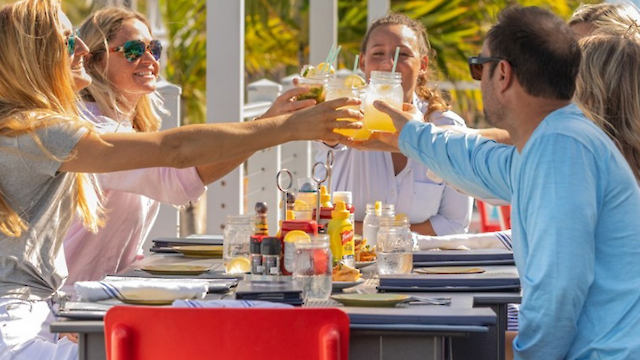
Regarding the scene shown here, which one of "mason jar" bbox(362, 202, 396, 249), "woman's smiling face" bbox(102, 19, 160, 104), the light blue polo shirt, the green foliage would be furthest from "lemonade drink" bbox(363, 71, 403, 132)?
the green foliage

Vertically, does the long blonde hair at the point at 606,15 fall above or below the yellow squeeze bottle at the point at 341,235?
above

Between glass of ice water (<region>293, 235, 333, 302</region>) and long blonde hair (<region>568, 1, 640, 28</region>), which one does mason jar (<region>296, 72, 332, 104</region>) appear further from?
long blonde hair (<region>568, 1, 640, 28</region>)

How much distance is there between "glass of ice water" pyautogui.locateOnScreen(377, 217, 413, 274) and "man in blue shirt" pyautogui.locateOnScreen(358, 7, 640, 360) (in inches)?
23.6

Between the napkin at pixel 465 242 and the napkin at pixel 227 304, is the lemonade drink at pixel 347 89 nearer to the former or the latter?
the napkin at pixel 465 242

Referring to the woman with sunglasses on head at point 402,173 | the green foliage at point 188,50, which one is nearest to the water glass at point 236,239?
the woman with sunglasses on head at point 402,173

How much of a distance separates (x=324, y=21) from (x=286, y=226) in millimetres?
4376

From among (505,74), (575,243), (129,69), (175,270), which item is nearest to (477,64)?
(505,74)

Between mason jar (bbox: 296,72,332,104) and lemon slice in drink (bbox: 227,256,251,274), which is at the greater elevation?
mason jar (bbox: 296,72,332,104)

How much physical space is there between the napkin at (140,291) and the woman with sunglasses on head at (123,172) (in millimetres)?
1009

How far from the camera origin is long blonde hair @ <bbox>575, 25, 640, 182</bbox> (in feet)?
10.2

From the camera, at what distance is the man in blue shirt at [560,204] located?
8.04 feet

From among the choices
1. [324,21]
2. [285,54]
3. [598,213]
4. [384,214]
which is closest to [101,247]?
[384,214]

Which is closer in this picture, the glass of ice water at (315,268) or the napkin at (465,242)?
the glass of ice water at (315,268)

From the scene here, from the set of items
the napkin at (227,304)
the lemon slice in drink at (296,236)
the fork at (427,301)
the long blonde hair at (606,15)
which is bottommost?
the fork at (427,301)
